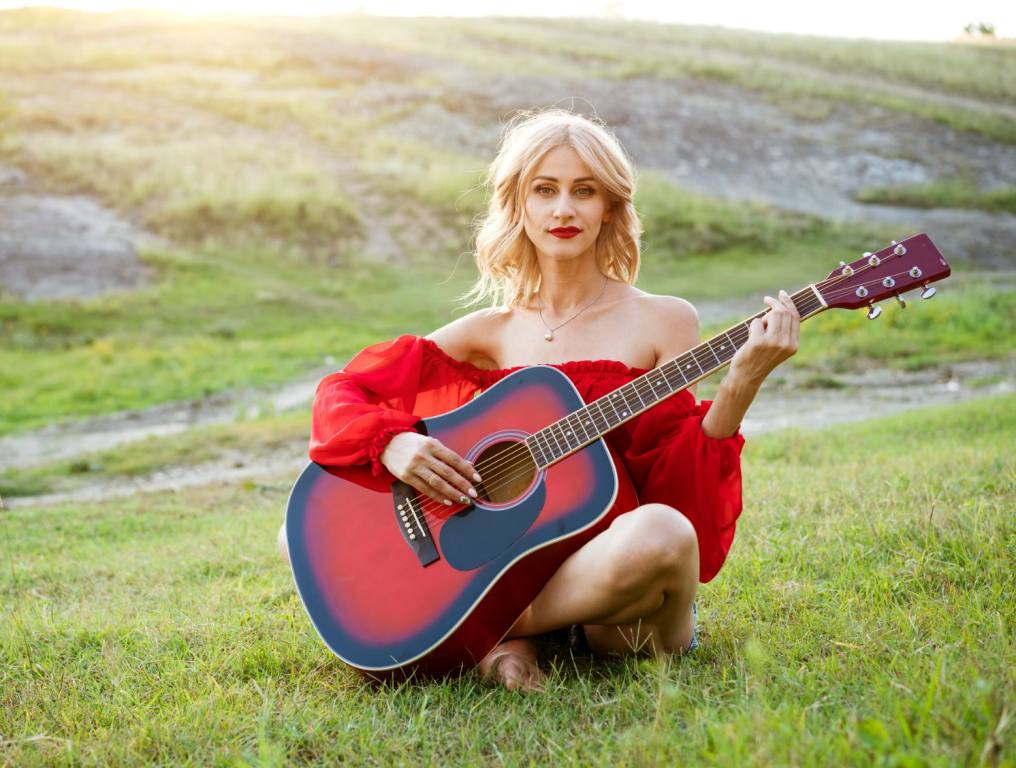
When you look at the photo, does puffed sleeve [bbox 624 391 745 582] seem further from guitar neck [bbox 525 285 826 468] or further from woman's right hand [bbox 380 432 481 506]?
woman's right hand [bbox 380 432 481 506]

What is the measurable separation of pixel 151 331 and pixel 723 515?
11.0 meters

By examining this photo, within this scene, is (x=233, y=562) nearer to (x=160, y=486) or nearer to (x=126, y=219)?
(x=160, y=486)

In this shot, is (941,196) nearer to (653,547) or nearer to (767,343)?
(767,343)

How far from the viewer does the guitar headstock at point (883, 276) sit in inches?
101

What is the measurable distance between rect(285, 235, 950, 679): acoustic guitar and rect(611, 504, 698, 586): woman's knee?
0.11 m

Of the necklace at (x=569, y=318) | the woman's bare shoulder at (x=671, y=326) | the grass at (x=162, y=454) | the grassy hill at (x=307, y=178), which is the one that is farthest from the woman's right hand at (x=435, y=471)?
the grass at (x=162, y=454)

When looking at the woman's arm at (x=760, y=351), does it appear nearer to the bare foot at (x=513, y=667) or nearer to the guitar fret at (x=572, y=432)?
the guitar fret at (x=572, y=432)

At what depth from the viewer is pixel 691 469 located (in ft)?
8.83

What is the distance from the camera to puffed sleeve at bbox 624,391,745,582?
8.74ft

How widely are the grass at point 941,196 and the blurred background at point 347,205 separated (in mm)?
86

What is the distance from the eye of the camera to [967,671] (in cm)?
211

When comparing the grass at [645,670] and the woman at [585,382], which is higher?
the woman at [585,382]

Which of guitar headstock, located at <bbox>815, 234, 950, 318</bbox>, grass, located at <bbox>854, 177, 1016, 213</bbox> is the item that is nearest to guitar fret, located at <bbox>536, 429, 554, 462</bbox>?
guitar headstock, located at <bbox>815, 234, 950, 318</bbox>

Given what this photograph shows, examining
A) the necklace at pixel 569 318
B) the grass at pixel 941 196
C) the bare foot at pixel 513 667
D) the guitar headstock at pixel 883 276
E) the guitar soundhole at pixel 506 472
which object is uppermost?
the grass at pixel 941 196
